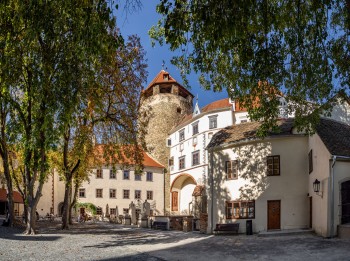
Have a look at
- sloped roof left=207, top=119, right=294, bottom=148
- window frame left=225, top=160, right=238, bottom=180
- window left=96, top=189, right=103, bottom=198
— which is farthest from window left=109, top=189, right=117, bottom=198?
window frame left=225, top=160, right=238, bottom=180

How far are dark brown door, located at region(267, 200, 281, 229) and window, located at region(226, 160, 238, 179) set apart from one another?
287 centimetres

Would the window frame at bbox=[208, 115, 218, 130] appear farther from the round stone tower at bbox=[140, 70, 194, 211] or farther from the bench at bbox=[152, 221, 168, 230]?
the bench at bbox=[152, 221, 168, 230]

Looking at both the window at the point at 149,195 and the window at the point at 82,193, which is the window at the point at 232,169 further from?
the window at the point at 149,195

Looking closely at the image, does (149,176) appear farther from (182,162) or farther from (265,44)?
(265,44)

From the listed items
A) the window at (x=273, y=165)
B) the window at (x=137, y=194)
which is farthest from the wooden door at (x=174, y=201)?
the window at (x=273, y=165)

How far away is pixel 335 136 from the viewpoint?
71.1ft

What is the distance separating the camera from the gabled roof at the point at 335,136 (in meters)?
19.7

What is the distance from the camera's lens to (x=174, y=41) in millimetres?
9766

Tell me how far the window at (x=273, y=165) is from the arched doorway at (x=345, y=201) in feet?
19.0

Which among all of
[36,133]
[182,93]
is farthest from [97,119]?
[182,93]

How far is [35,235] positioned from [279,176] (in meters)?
14.1

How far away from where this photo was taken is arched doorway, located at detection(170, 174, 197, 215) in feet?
183

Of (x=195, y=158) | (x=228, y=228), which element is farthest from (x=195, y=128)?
(x=228, y=228)

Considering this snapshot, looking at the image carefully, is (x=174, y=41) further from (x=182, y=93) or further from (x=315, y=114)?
(x=182, y=93)
